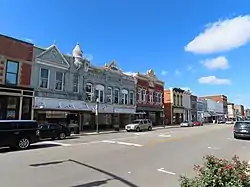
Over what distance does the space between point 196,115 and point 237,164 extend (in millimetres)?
76903

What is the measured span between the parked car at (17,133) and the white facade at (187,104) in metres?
57.2

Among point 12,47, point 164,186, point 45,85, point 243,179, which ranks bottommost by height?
point 164,186

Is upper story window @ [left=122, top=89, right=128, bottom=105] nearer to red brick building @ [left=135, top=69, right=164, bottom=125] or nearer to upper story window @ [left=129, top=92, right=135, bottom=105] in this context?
upper story window @ [left=129, top=92, right=135, bottom=105]

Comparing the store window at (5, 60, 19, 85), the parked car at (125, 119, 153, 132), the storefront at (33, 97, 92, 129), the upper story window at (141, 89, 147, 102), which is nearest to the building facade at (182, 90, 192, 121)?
the upper story window at (141, 89, 147, 102)

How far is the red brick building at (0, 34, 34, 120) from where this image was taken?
2541 cm

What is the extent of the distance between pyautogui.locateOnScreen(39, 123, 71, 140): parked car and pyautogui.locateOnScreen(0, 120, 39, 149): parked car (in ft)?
14.2

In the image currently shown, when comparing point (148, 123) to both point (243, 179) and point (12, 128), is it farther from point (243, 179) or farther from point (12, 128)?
point (243, 179)

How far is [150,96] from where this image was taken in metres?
51.6

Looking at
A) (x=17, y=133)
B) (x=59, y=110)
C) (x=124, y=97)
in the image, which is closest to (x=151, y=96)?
(x=124, y=97)

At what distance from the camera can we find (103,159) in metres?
12.1

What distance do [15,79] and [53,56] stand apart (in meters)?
5.95

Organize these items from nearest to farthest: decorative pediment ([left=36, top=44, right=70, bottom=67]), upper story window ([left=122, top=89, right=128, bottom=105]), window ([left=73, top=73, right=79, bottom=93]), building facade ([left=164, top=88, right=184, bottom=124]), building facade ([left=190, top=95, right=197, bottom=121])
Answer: decorative pediment ([left=36, top=44, right=70, bottom=67]) < window ([left=73, top=73, right=79, bottom=93]) < upper story window ([left=122, top=89, right=128, bottom=105]) < building facade ([left=164, top=88, right=184, bottom=124]) < building facade ([left=190, top=95, right=197, bottom=121])

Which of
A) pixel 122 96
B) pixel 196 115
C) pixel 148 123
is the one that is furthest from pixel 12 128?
pixel 196 115

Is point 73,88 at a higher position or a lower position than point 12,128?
higher
